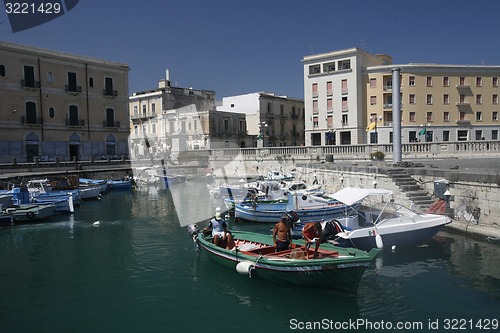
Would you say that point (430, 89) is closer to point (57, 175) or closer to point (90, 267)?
point (57, 175)

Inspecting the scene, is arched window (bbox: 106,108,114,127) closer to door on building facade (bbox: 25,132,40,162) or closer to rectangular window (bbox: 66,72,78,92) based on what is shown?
rectangular window (bbox: 66,72,78,92)

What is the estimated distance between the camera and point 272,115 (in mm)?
66125

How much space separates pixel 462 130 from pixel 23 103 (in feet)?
164

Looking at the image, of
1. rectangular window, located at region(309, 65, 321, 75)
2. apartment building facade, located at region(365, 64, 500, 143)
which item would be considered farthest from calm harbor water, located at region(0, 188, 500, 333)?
rectangular window, located at region(309, 65, 321, 75)

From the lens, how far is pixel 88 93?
47875 mm

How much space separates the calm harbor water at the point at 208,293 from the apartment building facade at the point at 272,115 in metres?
48.1

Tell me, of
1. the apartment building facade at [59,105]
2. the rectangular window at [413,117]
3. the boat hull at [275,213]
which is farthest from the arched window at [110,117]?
the rectangular window at [413,117]

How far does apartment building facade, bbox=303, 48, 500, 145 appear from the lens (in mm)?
50188

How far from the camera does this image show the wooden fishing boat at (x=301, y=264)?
10.2m

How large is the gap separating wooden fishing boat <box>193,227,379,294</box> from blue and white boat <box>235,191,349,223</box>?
6487 mm

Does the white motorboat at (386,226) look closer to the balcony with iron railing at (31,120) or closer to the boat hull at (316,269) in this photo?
the boat hull at (316,269)

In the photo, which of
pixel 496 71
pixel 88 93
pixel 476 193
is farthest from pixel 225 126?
pixel 476 193

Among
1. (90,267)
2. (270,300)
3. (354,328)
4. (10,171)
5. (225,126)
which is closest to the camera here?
(354,328)

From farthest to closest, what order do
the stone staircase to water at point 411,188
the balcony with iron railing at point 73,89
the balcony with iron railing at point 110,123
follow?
the balcony with iron railing at point 110,123 < the balcony with iron railing at point 73,89 < the stone staircase to water at point 411,188
